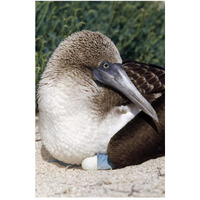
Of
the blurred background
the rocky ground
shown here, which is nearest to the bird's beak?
the rocky ground

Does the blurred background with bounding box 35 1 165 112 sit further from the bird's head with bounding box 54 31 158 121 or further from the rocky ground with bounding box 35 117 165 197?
the rocky ground with bounding box 35 117 165 197

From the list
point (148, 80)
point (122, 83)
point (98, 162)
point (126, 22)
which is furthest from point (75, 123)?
point (126, 22)

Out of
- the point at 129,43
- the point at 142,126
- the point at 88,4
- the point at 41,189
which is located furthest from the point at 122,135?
the point at 88,4

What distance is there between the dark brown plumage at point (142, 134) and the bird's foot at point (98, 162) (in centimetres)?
10

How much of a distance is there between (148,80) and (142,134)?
0.57m

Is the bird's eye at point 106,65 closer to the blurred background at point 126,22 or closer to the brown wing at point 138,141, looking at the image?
the brown wing at point 138,141

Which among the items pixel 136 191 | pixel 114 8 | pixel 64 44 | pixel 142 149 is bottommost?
pixel 136 191

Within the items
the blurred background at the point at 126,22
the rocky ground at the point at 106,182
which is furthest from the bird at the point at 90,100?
the blurred background at the point at 126,22

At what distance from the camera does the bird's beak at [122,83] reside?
12.8 ft

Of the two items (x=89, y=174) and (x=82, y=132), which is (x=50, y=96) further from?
(x=89, y=174)

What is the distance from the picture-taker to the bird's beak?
12.8 ft

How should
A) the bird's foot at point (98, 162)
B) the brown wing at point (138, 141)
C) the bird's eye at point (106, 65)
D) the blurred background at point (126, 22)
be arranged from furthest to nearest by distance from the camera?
the blurred background at point (126, 22) < the bird's eye at point (106, 65) < the bird's foot at point (98, 162) < the brown wing at point (138, 141)

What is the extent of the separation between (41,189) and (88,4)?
2649 millimetres

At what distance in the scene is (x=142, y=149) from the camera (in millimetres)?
3855
